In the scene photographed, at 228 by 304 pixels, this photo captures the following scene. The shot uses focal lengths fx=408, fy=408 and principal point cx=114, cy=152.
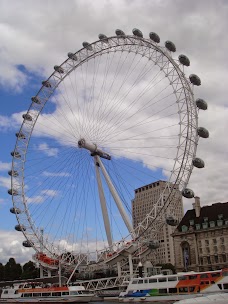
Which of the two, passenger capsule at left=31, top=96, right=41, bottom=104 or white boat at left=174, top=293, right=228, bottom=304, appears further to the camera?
passenger capsule at left=31, top=96, right=41, bottom=104

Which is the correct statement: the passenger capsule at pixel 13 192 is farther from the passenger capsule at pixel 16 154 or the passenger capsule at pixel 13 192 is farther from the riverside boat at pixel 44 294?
the riverside boat at pixel 44 294

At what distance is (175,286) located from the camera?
165 ft

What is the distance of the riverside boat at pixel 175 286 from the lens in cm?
4703

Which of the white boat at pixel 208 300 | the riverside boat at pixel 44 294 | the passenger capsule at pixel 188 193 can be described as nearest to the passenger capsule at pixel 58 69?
the passenger capsule at pixel 188 193

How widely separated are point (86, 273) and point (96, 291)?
16.0 ft

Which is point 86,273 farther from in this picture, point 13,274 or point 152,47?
point 13,274

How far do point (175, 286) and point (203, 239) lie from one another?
5220cm

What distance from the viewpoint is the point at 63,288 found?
200 ft

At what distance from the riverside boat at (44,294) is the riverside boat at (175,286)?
7.36 metres

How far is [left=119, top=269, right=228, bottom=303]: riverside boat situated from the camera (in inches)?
1852

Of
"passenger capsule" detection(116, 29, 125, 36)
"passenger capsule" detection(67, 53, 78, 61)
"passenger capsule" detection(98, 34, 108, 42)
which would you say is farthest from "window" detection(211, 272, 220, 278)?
"passenger capsule" detection(67, 53, 78, 61)

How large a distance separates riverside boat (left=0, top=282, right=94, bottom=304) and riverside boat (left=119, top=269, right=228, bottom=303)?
7365mm

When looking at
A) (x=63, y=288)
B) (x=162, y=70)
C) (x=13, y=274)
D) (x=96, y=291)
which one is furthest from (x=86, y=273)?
(x=13, y=274)

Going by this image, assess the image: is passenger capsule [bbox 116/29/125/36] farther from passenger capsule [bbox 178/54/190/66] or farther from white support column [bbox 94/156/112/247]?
white support column [bbox 94/156/112/247]
